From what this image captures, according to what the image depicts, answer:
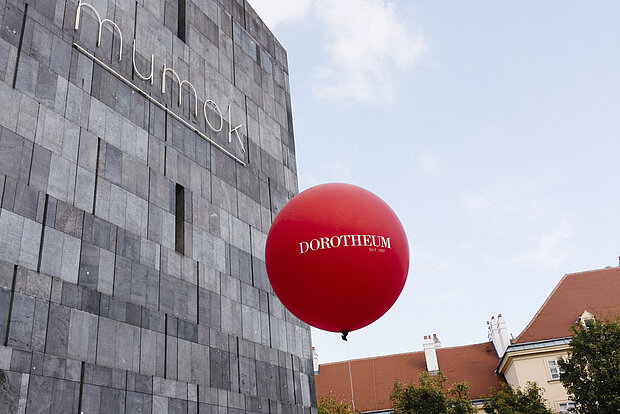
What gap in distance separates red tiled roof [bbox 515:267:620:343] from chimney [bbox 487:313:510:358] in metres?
6.18

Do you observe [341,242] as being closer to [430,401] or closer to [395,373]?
[430,401]

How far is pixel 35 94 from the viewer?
1219 centimetres

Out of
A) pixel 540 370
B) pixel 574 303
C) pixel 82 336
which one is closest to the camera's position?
pixel 82 336

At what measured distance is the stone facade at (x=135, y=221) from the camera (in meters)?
11.1

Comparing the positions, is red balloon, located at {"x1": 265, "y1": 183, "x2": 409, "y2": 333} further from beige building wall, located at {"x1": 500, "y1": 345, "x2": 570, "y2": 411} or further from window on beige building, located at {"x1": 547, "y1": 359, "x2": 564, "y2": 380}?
window on beige building, located at {"x1": 547, "y1": 359, "x2": 564, "y2": 380}

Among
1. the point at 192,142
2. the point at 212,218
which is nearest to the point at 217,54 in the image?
the point at 192,142

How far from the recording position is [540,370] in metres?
37.4

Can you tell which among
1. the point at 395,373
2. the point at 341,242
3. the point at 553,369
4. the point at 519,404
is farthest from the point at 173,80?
the point at 395,373

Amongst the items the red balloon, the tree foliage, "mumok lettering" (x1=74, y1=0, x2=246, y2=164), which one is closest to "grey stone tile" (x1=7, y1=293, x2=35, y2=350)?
"mumok lettering" (x1=74, y1=0, x2=246, y2=164)

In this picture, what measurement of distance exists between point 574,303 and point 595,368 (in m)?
15.8

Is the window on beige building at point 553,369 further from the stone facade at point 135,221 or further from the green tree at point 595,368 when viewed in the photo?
the stone facade at point 135,221

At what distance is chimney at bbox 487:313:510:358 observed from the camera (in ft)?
148

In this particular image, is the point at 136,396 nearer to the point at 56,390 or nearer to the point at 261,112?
the point at 56,390

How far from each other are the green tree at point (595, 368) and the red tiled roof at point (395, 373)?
58.0 ft
